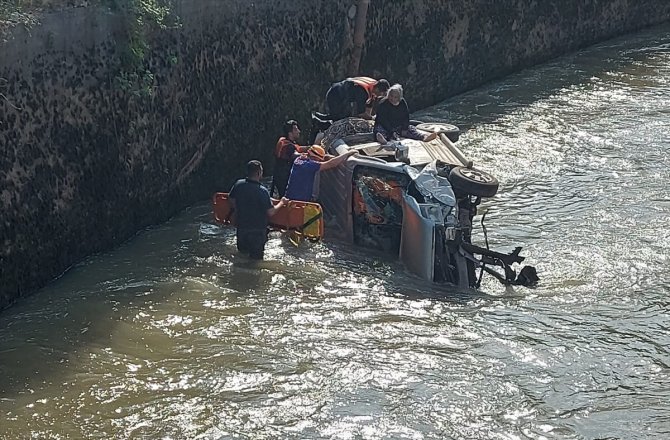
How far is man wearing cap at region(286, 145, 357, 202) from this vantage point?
12.1 meters

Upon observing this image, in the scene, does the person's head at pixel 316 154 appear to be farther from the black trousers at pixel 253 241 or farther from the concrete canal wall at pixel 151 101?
the concrete canal wall at pixel 151 101

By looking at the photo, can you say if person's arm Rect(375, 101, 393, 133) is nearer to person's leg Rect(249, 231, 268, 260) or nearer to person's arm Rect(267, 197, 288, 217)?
person's arm Rect(267, 197, 288, 217)

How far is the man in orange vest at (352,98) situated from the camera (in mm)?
13742

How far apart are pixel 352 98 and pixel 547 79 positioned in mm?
8924

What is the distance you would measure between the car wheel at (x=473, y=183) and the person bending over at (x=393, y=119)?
153cm

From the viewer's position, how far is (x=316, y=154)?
12.2 meters

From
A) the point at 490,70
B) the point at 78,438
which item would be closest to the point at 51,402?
the point at 78,438

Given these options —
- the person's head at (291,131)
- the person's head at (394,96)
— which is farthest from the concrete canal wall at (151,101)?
the person's head at (394,96)

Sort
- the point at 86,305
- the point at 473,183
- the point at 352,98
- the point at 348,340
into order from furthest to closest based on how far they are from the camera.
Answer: the point at 352,98 → the point at 473,183 → the point at 86,305 → the point at 348,340

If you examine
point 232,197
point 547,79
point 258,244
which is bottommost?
point 258,244

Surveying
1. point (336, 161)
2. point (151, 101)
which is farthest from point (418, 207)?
point (151, 101)

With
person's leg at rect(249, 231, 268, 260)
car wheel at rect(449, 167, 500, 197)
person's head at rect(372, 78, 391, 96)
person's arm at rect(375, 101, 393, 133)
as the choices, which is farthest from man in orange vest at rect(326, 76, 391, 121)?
car wheel at rect(449, 167, 500, 197)

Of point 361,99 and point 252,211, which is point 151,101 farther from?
point 361,99

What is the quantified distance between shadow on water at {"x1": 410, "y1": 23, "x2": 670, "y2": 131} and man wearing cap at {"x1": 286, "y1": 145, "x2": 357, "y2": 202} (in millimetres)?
5980
